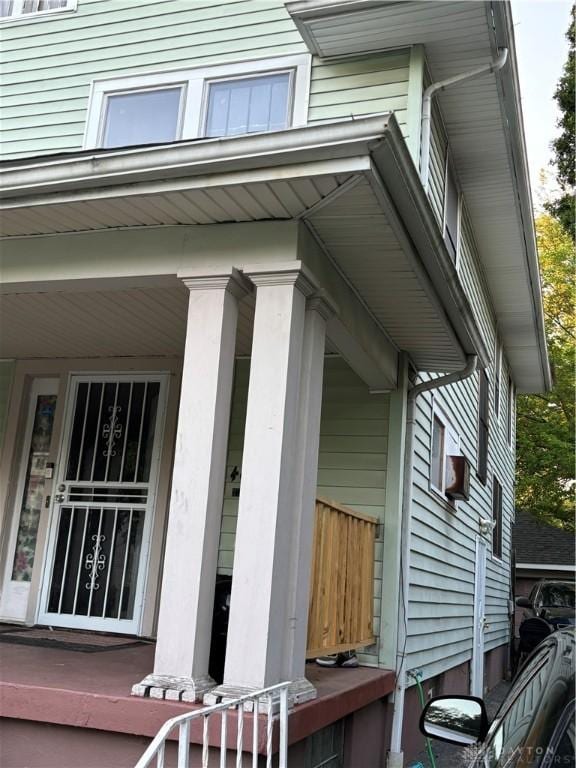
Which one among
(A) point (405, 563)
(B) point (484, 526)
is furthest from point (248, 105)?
(B) point (484, 526)

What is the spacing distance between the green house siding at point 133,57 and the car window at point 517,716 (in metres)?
4.79

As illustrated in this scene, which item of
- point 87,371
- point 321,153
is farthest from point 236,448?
point 321,153

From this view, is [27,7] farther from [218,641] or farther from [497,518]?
[497,518]

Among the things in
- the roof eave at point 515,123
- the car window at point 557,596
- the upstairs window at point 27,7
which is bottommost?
the car window at point 557,596

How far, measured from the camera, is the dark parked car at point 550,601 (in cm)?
1300

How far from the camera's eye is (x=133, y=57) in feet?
22.9

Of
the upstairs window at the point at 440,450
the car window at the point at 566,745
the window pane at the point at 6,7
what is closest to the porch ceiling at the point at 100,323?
the upstairs window at the point at 440,450

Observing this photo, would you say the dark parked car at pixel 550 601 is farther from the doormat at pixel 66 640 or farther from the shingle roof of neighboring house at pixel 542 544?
the doormat at pixel 66 640

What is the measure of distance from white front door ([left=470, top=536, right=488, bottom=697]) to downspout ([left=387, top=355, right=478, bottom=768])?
4.76 metres

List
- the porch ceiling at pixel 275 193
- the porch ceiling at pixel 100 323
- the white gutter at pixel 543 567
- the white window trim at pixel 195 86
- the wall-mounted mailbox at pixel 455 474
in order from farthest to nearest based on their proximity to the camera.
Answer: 1. the white gutter at pixel 543 567
2. the wall-mounted mailbox at pixel 455 474
3. the white window trim at pixel 195 86
4. the porch ceiling at pixel 100 323
5. the porch ceiling at pixel 275 193

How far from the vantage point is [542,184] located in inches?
837

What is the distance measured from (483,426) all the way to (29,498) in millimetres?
6953

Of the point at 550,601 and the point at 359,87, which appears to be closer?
the point at 359,87

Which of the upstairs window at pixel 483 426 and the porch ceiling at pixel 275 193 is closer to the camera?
the porch ceiling at pixel 275 193
